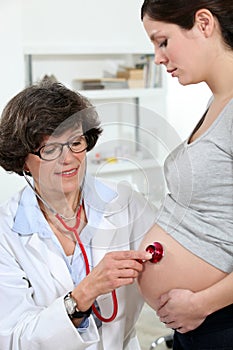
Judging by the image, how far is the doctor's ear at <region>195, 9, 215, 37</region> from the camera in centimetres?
118

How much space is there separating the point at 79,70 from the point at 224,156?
3126 mm

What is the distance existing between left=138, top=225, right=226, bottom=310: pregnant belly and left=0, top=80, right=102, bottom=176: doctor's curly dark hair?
370 millimetres

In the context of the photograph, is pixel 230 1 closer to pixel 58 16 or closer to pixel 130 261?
pixel 130 261

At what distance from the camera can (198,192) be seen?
49.1 inches

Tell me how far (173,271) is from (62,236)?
395 mm

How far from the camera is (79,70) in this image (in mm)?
4223

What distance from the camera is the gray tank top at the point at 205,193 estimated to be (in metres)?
1.22

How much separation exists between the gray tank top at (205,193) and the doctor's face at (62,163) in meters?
0.20

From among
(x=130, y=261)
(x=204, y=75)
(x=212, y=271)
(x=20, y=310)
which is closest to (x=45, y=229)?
(x=20, y=310)

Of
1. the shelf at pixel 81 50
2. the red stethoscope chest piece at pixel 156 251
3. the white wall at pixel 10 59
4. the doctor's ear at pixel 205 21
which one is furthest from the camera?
the shelf at pixel 81 50

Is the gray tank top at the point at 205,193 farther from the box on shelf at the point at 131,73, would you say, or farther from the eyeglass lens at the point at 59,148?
the box on shelf at the point at 131,73

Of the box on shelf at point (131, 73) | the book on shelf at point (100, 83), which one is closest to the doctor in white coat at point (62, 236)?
the book on shelf at point (100, 83)

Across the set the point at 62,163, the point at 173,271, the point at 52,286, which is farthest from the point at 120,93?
the point at 173,271

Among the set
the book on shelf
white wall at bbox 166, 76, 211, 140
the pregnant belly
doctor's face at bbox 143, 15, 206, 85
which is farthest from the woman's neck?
white wall at bbox 166, 76, 211, 140
